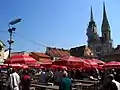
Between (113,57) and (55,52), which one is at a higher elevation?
(55,52)

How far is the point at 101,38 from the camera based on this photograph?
146 meters

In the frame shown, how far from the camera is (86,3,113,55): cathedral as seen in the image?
5566 inches

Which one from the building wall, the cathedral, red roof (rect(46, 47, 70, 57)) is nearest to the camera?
the building wall

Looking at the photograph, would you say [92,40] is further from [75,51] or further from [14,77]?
[14,77]

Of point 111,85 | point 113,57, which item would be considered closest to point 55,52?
point 113,57

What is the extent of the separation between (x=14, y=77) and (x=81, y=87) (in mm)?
5687

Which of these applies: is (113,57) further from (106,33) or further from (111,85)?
(111,85)

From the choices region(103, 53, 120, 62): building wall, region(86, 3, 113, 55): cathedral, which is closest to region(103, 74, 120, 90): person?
region(103, 53, 120, 62): building wall

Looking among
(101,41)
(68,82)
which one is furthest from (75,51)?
(68,82)

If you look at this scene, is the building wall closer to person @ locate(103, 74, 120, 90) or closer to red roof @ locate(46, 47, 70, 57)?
red roof @ locate(46, 47, 70, 57)

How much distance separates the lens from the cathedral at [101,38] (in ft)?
464

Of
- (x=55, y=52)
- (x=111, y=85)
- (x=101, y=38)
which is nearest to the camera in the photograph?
(x=111, y=85)

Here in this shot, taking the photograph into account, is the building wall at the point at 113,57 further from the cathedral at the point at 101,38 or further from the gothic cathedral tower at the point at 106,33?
the gothic cathedral tower at the point at 106,33

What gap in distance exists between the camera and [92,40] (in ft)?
476
